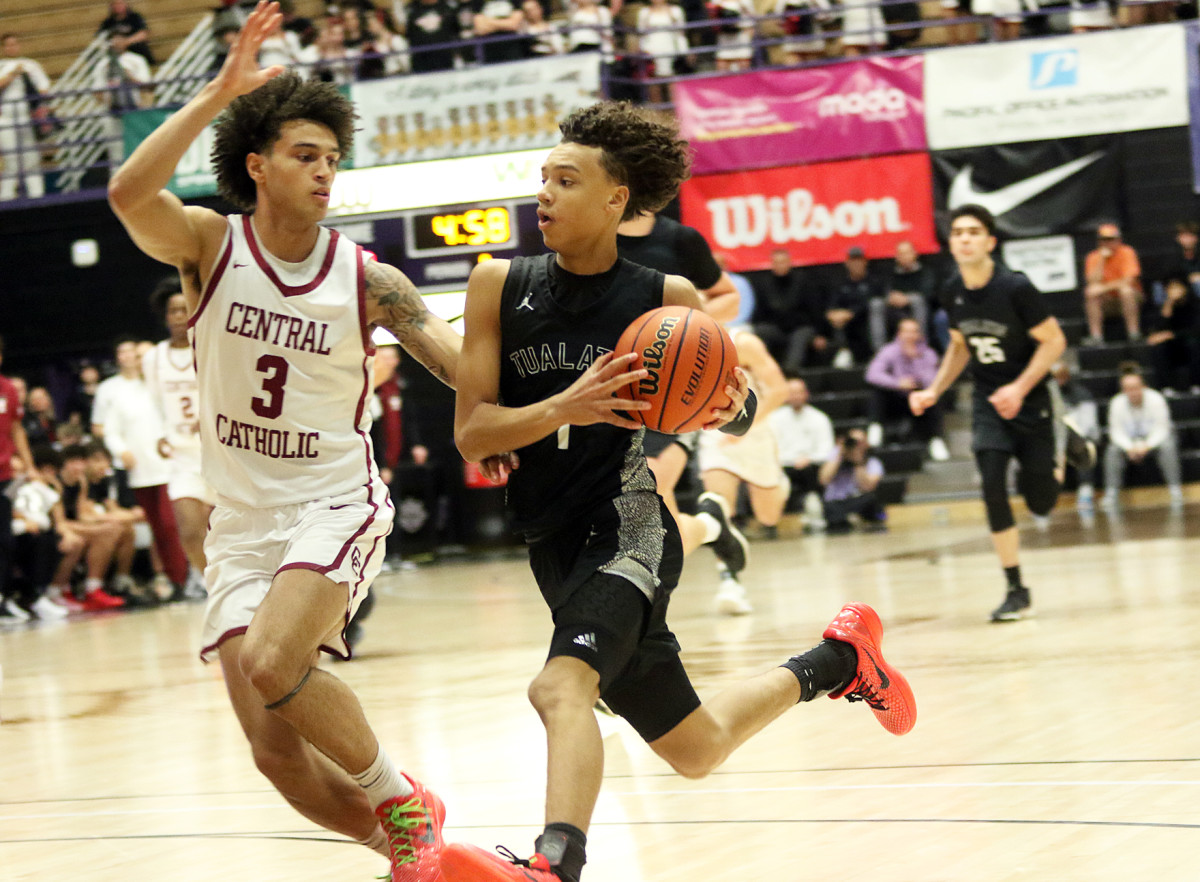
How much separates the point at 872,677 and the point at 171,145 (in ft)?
7.61

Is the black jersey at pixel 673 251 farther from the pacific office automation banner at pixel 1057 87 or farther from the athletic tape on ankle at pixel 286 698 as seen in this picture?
the pacific office automation banner at pixel 1057 87

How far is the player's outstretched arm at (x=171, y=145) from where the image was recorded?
3.45 m

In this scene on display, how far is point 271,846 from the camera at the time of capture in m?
4.24

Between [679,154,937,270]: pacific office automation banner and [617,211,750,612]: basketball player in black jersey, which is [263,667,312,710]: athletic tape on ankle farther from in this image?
[679,154,937,270]: pacific office automation banner

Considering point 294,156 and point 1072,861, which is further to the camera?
point 294,156

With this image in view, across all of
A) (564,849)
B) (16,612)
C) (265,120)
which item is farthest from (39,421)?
(564,849)

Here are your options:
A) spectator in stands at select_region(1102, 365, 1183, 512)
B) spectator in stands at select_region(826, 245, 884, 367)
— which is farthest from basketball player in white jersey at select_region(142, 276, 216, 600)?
spectator in stands at select_region(1102, 365, 1183, 512)

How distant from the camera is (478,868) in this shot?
283 cm

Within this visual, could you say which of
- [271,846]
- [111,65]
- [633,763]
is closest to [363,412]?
[271,846]

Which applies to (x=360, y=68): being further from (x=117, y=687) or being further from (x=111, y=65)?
(x=117, y=687)

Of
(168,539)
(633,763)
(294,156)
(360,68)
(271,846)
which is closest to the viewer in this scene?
(294,156)

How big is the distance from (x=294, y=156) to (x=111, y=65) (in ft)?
45.3

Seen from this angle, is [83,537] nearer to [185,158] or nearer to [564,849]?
[185,158]

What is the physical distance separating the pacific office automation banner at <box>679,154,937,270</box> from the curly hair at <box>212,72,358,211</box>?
1076 cm
